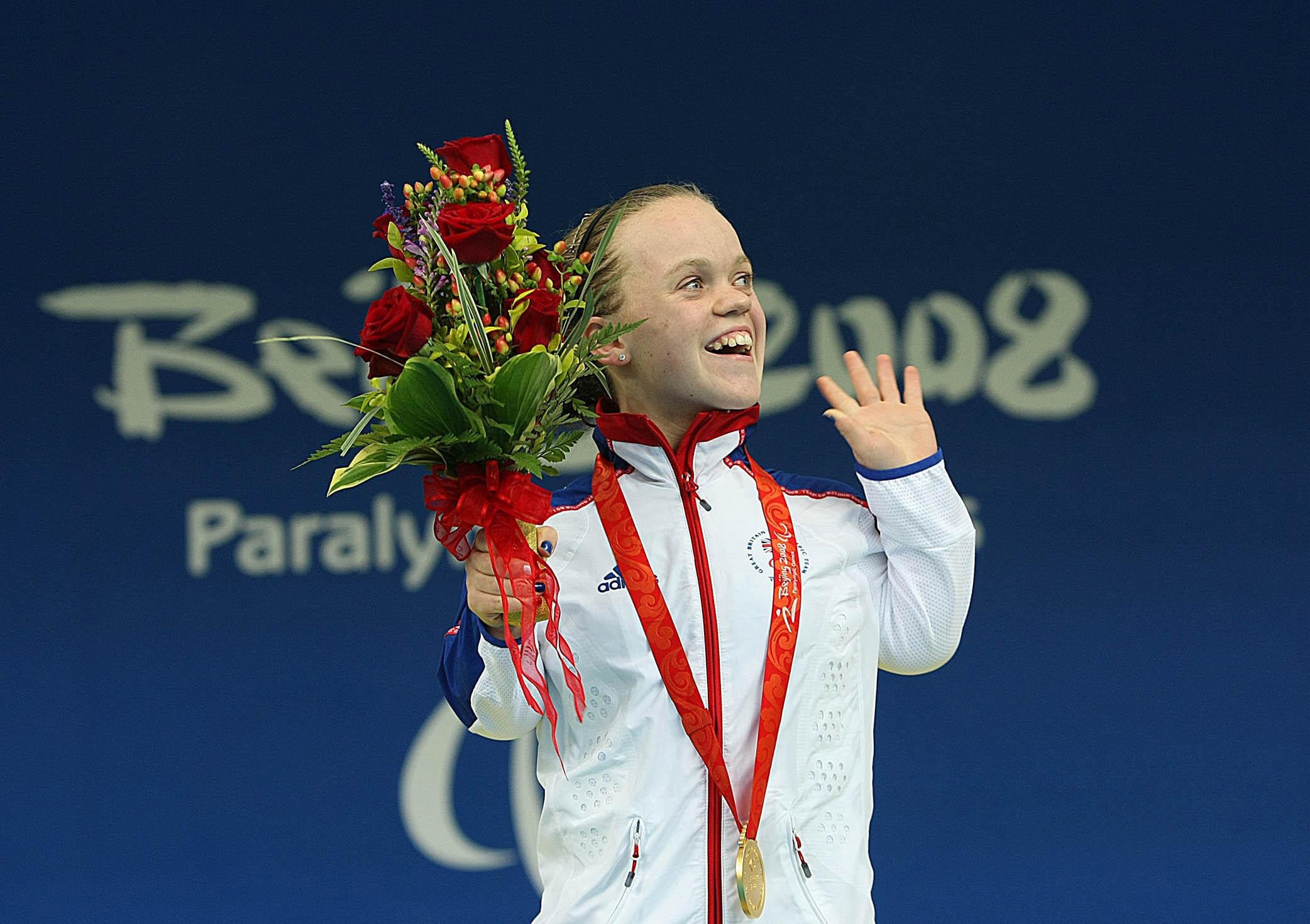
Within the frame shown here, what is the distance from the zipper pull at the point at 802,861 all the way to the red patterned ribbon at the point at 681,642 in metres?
0.05

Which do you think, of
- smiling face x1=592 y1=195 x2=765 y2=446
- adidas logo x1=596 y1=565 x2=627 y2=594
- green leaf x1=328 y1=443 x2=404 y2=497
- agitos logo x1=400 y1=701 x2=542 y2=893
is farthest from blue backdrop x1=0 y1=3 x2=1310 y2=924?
green leaf x1=328 y1=443 x2=404 y2=497

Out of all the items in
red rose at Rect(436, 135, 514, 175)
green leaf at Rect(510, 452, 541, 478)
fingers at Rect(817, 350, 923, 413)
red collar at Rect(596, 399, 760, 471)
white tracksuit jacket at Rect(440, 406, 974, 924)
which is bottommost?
white tracksuit jacket at Rect(440, 406, 974, 924)

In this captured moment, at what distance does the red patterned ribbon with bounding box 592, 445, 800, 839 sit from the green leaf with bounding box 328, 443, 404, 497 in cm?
38

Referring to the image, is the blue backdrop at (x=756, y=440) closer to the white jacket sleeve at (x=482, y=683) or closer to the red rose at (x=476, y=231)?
the white jacket sleeve at (x=482, y=683)

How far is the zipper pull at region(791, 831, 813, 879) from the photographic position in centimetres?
177

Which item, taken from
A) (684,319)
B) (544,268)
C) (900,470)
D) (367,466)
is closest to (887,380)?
(900,470)

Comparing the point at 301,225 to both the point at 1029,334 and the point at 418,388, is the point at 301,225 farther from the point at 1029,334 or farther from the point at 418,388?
the point at 418,388

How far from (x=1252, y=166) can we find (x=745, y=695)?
9.03 ft

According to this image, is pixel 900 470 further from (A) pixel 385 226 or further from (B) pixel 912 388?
(A) pixel 385 226

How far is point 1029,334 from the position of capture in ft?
12.4

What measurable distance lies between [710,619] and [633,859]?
30cm

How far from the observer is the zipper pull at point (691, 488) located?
6.27 ft

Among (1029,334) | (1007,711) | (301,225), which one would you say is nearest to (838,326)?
(1029,334)

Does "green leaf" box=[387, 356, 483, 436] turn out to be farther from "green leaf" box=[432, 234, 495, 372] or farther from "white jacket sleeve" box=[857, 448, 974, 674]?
"white jacket sleeve" box=[857, 448, 974, 674]
